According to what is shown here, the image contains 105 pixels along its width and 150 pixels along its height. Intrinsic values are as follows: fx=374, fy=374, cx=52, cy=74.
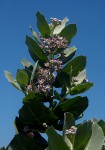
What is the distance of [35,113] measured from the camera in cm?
416

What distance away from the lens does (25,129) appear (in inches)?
162

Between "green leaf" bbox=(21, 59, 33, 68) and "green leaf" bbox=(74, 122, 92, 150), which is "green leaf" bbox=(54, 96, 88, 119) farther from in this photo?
"green leaf" bbox=(74, 122, 92, 150)

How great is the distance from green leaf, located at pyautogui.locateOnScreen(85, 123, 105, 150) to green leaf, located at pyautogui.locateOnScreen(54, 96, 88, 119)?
89cm

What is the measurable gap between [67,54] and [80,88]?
0.59 metres

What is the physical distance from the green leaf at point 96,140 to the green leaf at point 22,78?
48.6 inches

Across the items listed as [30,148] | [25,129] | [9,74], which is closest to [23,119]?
[25,129]

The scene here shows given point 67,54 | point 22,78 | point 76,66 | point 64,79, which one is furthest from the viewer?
point 67,54

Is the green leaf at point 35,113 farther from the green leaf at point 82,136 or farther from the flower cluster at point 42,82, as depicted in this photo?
the green leaf at point 82,136

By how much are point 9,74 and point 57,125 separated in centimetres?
86

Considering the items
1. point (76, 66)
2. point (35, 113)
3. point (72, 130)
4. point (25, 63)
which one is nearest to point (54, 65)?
point (76, 66)

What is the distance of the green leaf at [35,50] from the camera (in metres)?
4.69

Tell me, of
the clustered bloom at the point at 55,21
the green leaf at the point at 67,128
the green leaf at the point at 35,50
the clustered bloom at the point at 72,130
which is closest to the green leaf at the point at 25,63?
the green leaf at the point at 35,50

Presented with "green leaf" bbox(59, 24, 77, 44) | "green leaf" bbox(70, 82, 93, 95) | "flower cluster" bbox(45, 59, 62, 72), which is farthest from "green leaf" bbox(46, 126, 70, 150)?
"green leaf" bbox(59, 24, 77, 44)

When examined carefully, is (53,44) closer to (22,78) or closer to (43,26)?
(43,26)
